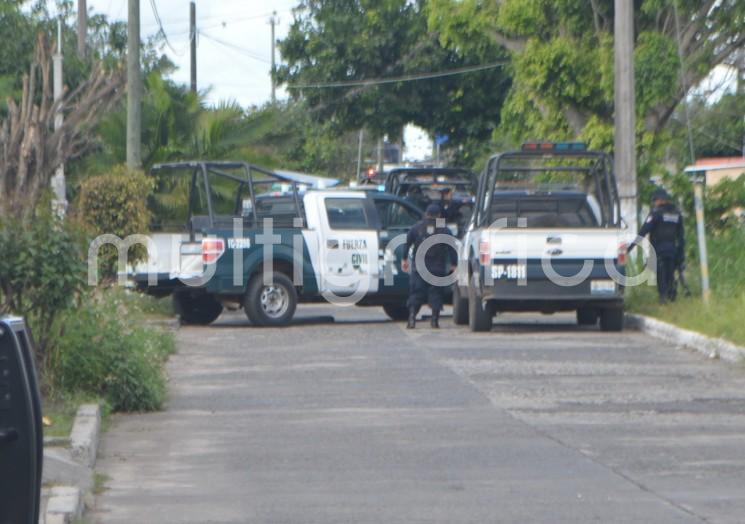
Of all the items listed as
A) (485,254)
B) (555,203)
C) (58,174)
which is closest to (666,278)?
(555,203)

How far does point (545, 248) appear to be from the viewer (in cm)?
1709

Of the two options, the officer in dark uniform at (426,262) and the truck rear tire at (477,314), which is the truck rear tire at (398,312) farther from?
the truck rear tire at (477,314)

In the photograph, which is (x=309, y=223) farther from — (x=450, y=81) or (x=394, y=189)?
(x=450, y=81)

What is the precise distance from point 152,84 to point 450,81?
8.66m

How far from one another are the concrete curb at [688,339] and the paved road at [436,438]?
0.20 meters

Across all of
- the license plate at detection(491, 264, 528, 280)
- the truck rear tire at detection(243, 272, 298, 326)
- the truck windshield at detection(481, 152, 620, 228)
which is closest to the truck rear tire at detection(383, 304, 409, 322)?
the truck rear tire at detection(243, 272, 298, 326)

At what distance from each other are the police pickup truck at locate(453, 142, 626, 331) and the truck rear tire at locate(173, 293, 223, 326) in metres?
3.93

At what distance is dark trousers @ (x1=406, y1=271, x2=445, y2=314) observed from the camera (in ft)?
60.7

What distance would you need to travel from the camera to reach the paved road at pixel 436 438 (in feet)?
25.1

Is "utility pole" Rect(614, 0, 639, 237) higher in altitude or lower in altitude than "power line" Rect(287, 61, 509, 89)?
lower

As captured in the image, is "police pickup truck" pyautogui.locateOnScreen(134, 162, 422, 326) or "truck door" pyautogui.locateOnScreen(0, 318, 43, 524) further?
"police pickup truck" pyautogui.locateOnScreen(134, 162, 422, 326)

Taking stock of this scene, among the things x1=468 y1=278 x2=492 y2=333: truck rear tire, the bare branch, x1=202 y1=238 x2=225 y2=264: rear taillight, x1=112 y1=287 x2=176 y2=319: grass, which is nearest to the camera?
the bare branch

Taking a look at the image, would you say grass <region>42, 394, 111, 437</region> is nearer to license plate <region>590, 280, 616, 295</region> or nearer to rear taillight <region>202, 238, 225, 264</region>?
rear taillight <region>202, 238, 225, 264</region>

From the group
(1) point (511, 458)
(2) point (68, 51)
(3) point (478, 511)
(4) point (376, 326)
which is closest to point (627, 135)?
(4) point (376, 326)
